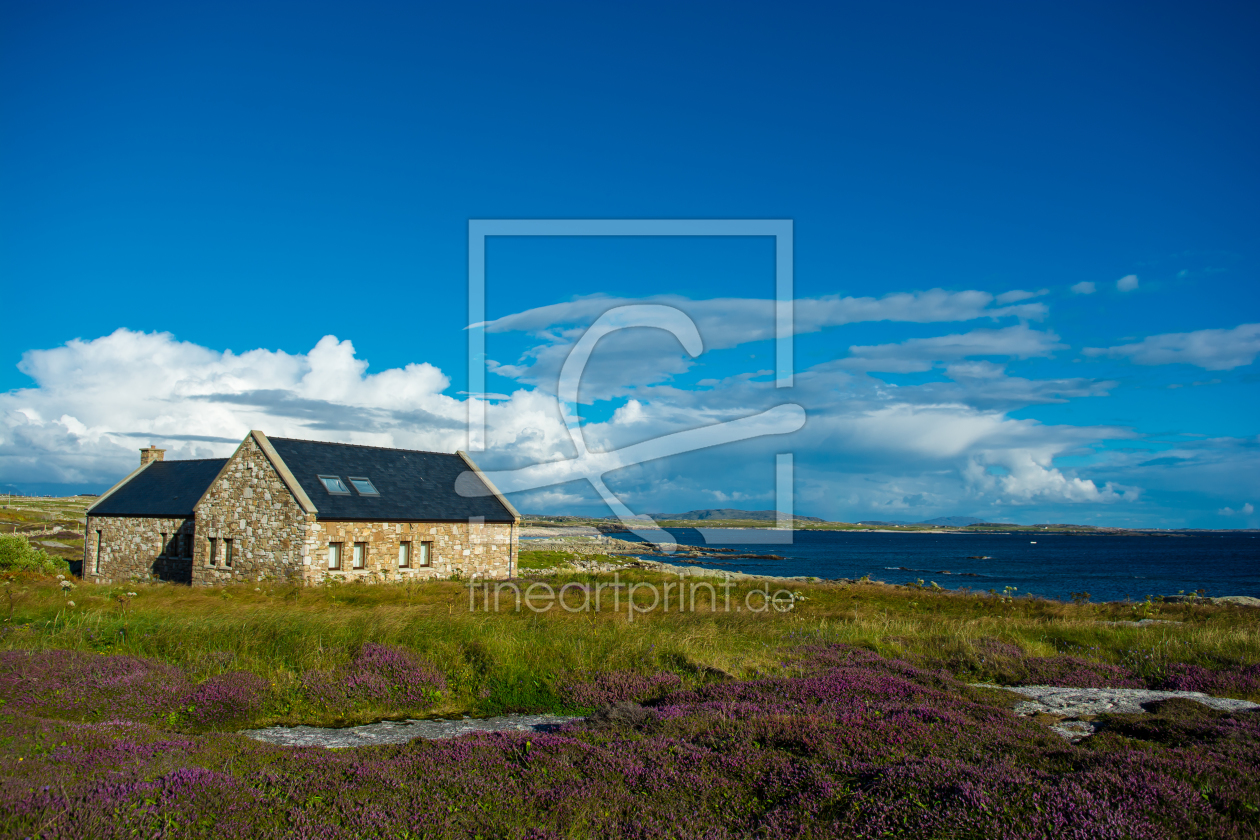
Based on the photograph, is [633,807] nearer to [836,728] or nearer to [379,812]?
[379,812]

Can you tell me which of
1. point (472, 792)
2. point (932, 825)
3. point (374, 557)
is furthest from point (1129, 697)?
point (374, 557)

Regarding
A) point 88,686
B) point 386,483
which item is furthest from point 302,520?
point 88,686

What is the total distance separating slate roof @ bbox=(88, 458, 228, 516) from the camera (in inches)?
1363

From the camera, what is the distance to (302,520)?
28203mm

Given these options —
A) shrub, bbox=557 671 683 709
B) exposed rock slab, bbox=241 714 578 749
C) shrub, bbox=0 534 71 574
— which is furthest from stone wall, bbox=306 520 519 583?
shrub, bbox=557 671 683 709

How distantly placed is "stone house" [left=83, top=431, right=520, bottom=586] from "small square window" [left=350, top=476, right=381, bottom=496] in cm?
8

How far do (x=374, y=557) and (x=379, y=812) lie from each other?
89.0 ft

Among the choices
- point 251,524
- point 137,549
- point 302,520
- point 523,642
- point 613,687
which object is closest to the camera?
point 613,687

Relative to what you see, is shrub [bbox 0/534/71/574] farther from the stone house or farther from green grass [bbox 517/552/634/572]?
green grass [bbox 517/552/634/572]

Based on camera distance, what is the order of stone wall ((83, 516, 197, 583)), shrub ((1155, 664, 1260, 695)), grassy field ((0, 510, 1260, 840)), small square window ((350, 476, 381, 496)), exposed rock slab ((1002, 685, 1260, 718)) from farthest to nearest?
stone wall ((83, 516, 197, 583)) → small square window ((350, 476, 381, 496)) → shrub ((1155, 664, 1260, 695)) → exposed rock slab ((1002, 685, 1260, 718)) → grassy field ((0, 510, 1260, 840))

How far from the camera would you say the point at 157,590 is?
24672 millimetres

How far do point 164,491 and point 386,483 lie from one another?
12.7 m

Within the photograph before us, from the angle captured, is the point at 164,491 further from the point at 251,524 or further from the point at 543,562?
the point at 543,562

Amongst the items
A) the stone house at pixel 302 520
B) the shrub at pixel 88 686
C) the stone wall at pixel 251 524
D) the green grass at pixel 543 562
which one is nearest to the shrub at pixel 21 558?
the stone house at pixel 302 520
